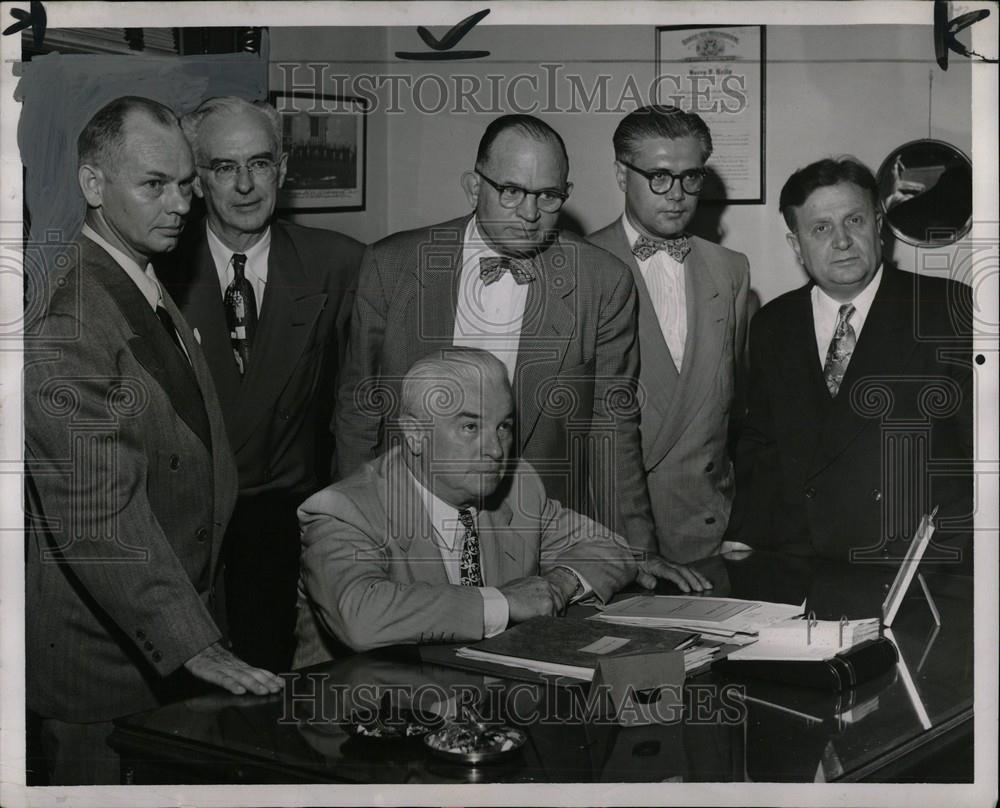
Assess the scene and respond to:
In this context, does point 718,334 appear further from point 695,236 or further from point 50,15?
point 50,15

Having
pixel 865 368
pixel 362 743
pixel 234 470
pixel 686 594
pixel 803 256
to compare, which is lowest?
pixel 362 743

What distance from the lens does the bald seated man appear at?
338 centimetres

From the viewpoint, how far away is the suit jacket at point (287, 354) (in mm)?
3537

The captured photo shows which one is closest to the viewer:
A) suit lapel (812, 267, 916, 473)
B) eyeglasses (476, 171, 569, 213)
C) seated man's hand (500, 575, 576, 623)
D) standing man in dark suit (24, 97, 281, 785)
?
seated man's hand (500, 575, 576, 623)

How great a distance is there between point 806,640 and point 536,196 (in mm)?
1462

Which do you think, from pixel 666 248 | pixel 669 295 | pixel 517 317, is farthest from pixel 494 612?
pixel 666 248

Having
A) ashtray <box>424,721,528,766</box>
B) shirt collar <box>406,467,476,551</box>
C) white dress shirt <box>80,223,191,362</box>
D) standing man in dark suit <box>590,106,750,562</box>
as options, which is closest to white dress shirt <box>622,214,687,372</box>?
standing man in dark suit <box>590,106,750,562</box>

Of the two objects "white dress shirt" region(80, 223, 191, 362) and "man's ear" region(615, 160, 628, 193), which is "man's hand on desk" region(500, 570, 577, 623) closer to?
"man's ear" region(615, 160, 628, 193)

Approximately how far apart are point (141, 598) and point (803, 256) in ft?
7.13

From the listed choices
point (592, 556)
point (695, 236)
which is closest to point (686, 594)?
point (592, 556)

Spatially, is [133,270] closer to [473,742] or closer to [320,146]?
[320,146]

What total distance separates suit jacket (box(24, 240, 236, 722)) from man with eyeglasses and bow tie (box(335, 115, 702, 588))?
45cm

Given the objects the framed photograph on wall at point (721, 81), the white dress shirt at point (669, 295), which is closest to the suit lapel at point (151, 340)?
the white dress shirt at point (669, 295)

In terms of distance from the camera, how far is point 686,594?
11.8 feet
